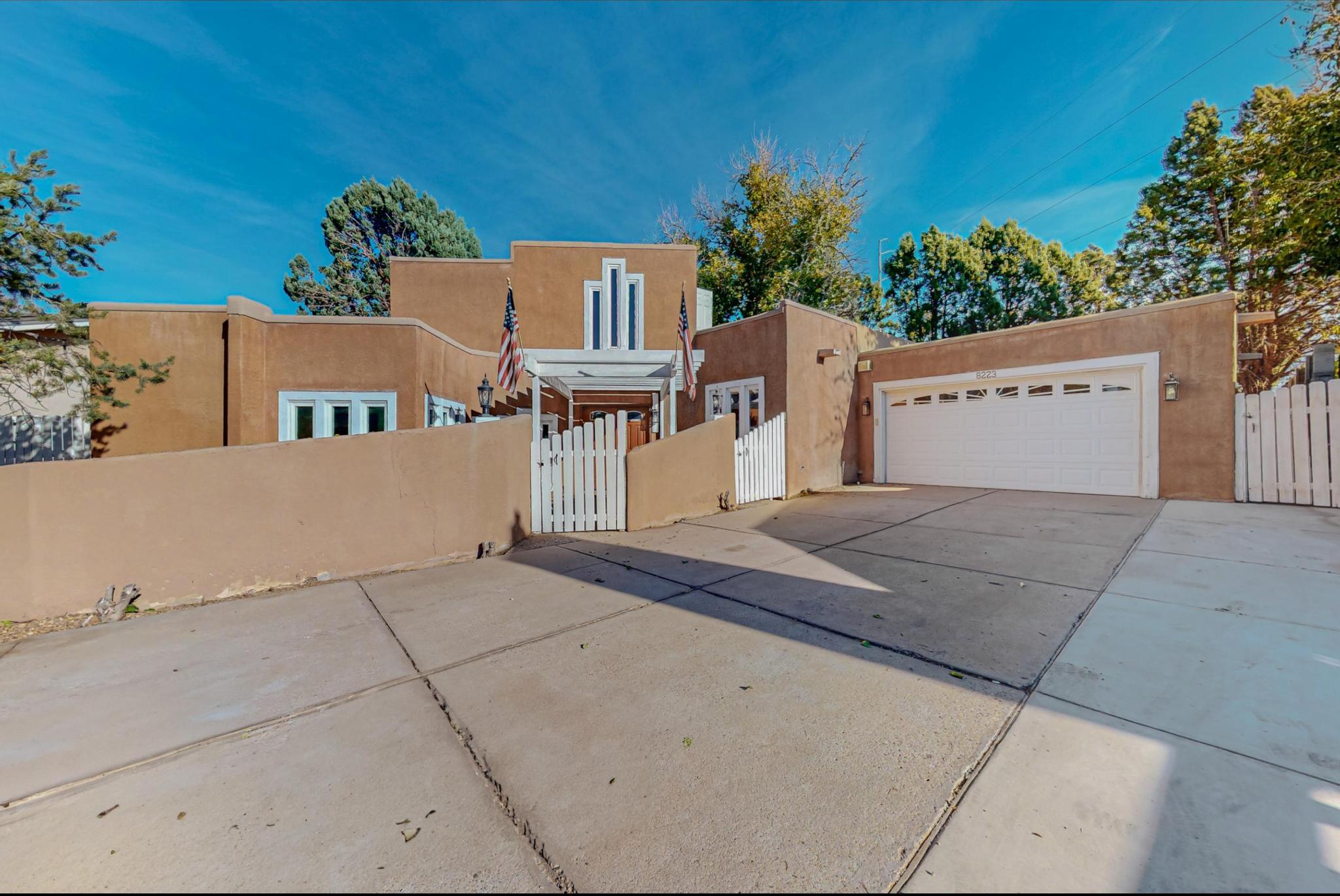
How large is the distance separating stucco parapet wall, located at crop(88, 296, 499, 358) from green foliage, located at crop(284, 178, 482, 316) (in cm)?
1769

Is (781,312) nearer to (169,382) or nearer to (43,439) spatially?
(169,382)

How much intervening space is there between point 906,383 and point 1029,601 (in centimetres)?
764

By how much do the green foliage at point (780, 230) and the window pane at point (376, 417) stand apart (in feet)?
47.4

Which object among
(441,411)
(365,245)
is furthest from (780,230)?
(365,245)

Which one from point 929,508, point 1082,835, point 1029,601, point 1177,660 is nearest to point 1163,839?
point 1082,835

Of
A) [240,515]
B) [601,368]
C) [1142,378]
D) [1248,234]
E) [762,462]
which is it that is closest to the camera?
[240,515]

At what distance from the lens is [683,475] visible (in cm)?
711

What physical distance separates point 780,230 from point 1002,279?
996cm

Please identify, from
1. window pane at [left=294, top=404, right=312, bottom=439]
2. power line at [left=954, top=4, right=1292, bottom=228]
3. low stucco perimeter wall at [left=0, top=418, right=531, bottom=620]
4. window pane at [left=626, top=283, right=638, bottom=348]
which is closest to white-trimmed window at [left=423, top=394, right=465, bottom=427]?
window pane at [left=294, top=404, right=312, bottom=439]

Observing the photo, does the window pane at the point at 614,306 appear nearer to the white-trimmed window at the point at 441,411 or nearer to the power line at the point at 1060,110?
the white-trimmed window at the point at 441,411

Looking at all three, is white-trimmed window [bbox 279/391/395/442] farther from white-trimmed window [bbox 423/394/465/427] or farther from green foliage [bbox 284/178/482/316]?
green foliage [bbox 284/178/482/316]

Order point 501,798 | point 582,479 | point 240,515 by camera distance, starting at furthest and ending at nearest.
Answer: point 582,479
point 240,515
point 501,798

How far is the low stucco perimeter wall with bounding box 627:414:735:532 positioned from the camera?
21.5 ft

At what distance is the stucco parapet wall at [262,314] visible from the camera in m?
6.70
